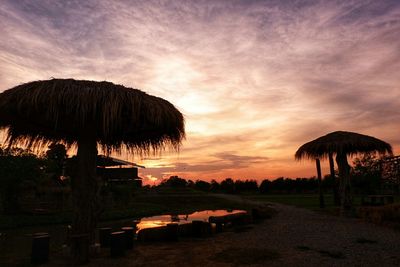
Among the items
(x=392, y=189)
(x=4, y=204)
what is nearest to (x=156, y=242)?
(x=4, y=204)

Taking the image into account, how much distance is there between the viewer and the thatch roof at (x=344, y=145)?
56.1 feet

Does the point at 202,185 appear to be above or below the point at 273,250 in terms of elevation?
above

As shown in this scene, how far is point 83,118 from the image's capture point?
23.7 feet

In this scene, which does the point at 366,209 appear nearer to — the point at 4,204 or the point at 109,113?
the point at 109,113

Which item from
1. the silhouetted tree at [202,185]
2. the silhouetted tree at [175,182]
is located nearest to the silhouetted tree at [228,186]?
the silhouetted tree at [202,185]

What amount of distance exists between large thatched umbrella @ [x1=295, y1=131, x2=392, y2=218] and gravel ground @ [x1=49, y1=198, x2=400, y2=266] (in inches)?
221

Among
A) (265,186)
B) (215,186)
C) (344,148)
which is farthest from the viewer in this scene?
(215,186)

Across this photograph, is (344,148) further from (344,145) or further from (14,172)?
(14,172)

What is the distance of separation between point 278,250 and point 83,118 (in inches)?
244

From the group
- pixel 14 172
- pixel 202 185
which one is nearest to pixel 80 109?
pixel 14 172

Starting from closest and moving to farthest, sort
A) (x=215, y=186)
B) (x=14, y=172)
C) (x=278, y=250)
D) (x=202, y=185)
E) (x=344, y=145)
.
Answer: (x=278, y=250), (x=344, y=145), (x=14, y=172), (x=215, y=186), (x=202, y=185)

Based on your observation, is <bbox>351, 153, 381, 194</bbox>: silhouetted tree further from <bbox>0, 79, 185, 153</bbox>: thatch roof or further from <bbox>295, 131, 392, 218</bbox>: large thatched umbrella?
<bbox>0, 79, 185, 153</bbox>: thatch roof

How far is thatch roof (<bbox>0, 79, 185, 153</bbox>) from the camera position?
7.05 meters

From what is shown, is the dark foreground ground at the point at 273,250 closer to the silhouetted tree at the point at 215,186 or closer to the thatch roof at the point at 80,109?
the thatch roof at the point at 80,109
